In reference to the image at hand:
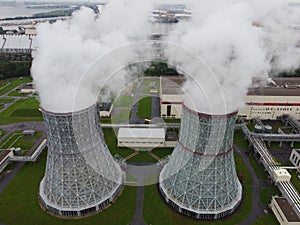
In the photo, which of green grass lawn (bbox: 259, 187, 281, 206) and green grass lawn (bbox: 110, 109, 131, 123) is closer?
green grass lawn (bbox: 259, 187, 281, 206)

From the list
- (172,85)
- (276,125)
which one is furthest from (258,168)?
(172,85)

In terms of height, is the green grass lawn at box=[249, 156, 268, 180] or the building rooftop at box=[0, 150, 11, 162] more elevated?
the building rooftop at box=[0, 150, 11, 162]

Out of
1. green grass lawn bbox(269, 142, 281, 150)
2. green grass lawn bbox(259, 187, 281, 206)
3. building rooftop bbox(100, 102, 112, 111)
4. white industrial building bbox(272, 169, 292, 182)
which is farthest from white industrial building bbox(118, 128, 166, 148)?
green grass lawn bbox(269, 142, 281, 150)

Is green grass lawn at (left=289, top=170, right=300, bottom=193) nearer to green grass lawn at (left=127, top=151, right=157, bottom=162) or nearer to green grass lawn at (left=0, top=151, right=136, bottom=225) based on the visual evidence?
green grass lawn at (left=127, top=151, right=157, bottom=162)

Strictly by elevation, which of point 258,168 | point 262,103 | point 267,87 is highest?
point 267,87

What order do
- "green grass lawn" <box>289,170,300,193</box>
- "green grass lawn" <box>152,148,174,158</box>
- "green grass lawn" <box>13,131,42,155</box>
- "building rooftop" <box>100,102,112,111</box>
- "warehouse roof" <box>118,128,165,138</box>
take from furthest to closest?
"building rooftop" <box>100,102,112,111</box> < "green grass lawn" <box>13,131,42,155</box> < "warehouse roof" <box>118,128,165,138</box> < "green grass lawn" <box>152,148,174,158</box> < "green grass lawn" <box>289,170,300,193</box>

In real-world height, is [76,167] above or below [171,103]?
above

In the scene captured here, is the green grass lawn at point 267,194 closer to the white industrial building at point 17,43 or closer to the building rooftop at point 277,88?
the building rooftop at point 277,88

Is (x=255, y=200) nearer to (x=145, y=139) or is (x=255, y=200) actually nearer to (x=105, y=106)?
(x=145, y=139)
